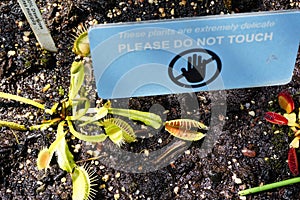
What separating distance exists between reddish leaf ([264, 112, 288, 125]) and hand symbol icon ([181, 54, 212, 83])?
225 millimetres

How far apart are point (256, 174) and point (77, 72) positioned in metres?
0.53

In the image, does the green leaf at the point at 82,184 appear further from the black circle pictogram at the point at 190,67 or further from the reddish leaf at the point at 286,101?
the reddish leaf at the point at 286,101

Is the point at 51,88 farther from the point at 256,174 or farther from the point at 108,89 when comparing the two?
the point at 256,174

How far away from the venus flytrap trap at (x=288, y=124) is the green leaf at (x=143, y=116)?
281mm

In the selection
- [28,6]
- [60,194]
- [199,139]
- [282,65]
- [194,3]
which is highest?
[194,3]

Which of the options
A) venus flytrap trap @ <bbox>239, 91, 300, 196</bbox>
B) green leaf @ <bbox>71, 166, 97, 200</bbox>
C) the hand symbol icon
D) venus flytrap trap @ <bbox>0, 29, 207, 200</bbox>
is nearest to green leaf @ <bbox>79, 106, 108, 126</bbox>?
venus flytrap trap @ <bbox>0, 29, 207, 200</bbox>

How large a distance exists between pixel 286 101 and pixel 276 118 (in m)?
0.06

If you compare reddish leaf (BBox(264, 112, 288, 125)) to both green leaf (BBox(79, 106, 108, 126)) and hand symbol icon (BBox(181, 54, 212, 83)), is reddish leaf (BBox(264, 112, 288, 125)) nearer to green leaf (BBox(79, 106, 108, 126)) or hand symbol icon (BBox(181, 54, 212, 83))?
hand symbol icon (BBox(181, 54, 212, 83))

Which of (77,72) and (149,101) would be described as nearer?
(77,72)

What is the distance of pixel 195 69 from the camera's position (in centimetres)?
111

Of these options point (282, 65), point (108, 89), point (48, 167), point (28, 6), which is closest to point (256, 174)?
point (282, 65)

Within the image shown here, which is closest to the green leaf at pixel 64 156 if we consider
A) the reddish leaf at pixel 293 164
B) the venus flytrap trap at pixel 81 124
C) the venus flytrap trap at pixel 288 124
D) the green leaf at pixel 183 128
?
the venus flytrap trap at pixel 81 124

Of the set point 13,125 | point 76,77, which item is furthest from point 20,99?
point 76,77

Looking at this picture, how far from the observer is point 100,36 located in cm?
100
